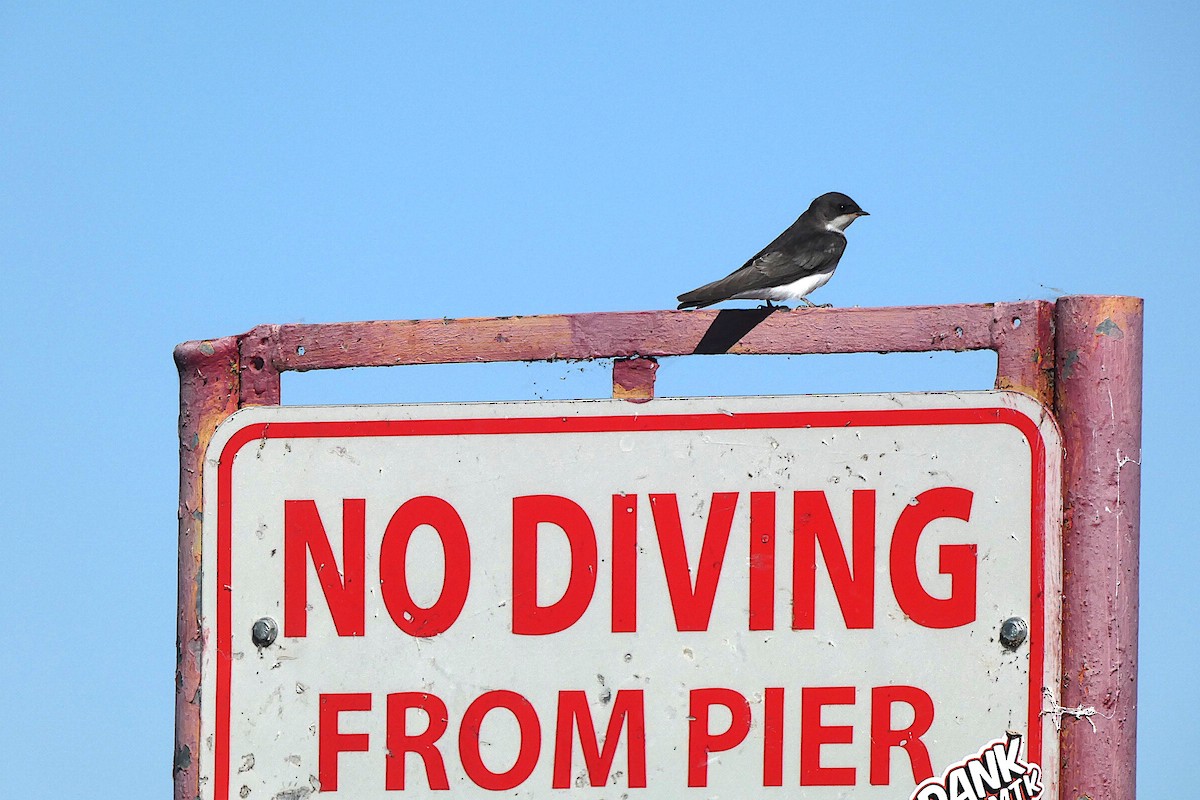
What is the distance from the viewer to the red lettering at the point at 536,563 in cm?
271

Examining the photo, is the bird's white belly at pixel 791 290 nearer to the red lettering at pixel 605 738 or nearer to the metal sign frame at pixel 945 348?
the metal sign frame at pixel 945 348

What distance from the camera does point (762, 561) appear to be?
2.69 m

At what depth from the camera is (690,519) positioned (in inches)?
106

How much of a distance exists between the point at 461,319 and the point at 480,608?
2.17 ft

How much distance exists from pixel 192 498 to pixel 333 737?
2.06ft

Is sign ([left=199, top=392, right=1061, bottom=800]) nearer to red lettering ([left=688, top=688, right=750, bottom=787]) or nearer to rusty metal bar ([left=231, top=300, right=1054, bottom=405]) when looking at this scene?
red lettering ([left=688, top=688, right=750, bottom=787])

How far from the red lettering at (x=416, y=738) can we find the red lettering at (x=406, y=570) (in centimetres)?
15

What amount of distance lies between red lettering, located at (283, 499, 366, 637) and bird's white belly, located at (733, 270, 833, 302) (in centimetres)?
112

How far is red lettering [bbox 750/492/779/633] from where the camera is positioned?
105 inches

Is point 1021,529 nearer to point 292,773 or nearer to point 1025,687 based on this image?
point 1025,687

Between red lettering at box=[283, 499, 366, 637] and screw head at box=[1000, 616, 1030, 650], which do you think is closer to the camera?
screw head at box=[1000, 616, 1030, 650]

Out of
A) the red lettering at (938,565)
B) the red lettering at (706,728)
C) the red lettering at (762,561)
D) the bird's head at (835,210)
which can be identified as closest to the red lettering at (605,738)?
the red lettering at (706,728)

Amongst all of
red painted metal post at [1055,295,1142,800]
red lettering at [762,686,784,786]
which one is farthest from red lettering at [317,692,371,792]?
red painted metal post at [1055,295,1142,800]

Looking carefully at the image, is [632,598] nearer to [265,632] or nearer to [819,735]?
[819,735]
